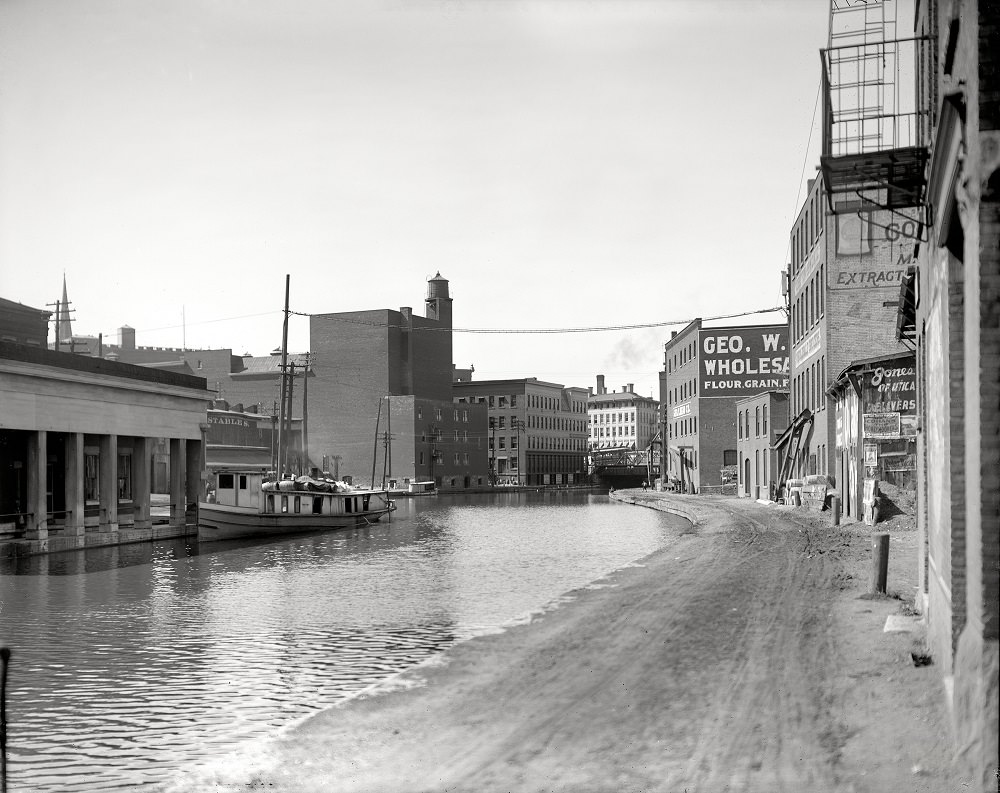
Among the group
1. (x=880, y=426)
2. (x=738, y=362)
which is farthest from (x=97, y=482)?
(x=738, y=362)

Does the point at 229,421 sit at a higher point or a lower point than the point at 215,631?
higher

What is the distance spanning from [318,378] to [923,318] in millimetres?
104954

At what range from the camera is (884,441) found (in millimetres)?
33438

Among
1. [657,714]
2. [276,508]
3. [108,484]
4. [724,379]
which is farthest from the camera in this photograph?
[724,379]

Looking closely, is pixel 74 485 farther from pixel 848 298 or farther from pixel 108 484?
pixel 848 298

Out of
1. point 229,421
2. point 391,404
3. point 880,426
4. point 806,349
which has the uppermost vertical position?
point 806,349

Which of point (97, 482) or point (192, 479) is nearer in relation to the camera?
point (97, 482)

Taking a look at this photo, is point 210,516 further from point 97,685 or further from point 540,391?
point 540,391

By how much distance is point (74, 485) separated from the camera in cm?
3556

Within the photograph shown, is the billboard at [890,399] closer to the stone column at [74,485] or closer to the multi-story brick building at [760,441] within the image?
the multi-story brick building at [760,441]

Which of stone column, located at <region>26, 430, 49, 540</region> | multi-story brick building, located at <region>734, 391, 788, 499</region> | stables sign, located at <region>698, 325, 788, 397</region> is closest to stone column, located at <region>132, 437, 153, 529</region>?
stone column, located at <region>26, 430, 49, 540</region>

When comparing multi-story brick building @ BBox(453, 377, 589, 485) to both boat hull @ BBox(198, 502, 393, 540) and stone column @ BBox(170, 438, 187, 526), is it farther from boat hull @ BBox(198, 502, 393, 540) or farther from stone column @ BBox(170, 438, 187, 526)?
stone column @ BBox(170, 438, 187, 526)

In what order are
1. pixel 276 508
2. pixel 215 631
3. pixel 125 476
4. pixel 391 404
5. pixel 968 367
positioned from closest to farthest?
pixel 968 367
pixel 215 631
pixel 125 476
pixel 276 508
pixel 391 404

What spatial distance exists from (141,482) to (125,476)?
6077mm
